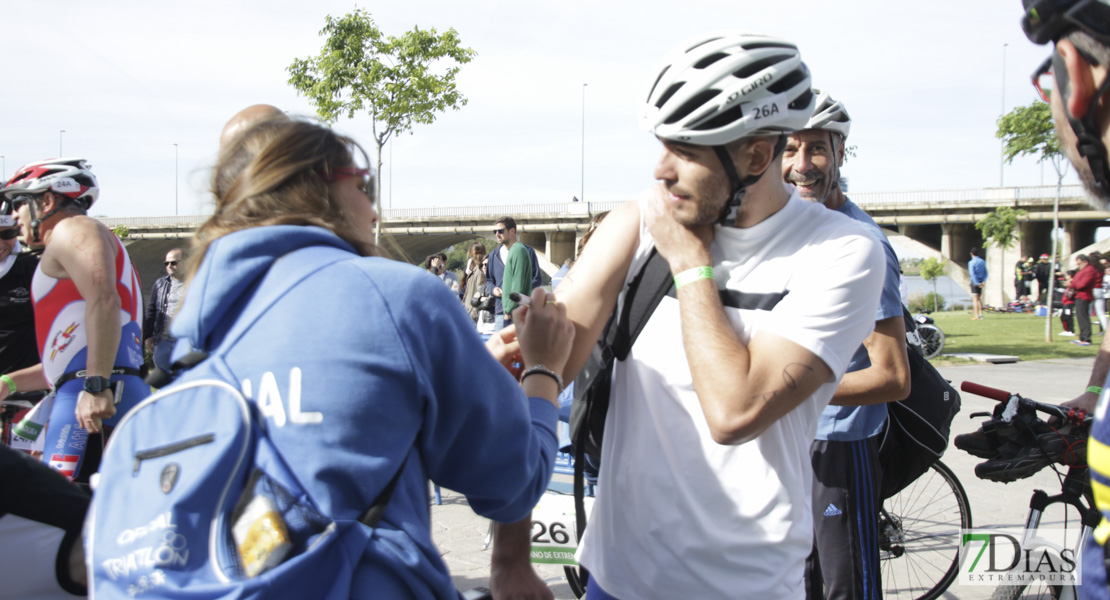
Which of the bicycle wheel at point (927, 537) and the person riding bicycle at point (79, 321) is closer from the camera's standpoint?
the person riding bicycle at point (79, 321)

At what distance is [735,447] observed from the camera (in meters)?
1.88

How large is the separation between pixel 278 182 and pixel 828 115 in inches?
96.2

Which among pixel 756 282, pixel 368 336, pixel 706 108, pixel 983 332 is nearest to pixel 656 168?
pixel 706 108

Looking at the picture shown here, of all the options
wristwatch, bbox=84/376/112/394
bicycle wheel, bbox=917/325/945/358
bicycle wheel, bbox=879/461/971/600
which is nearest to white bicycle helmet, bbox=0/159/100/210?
wristwatch, bbox=84/376/112/394

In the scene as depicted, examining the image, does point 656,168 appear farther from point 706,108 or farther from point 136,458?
point 136,458

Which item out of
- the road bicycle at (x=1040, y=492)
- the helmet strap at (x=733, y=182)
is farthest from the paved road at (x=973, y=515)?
the helmet strap at (x=733, y=182)

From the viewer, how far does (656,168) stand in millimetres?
1961

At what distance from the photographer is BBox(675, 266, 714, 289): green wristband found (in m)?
1.86

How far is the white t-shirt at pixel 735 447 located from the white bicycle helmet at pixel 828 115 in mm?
1364

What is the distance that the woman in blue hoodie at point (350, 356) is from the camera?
4.26 feet

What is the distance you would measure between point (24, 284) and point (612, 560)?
13.1ft

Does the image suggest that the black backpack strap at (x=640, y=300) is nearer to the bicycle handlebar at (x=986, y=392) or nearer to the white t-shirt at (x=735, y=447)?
the white t-shirt at (x=735, y=447)

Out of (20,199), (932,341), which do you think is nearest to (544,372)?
(20,199)

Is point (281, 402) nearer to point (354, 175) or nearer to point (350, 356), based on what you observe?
point (350, 356)
